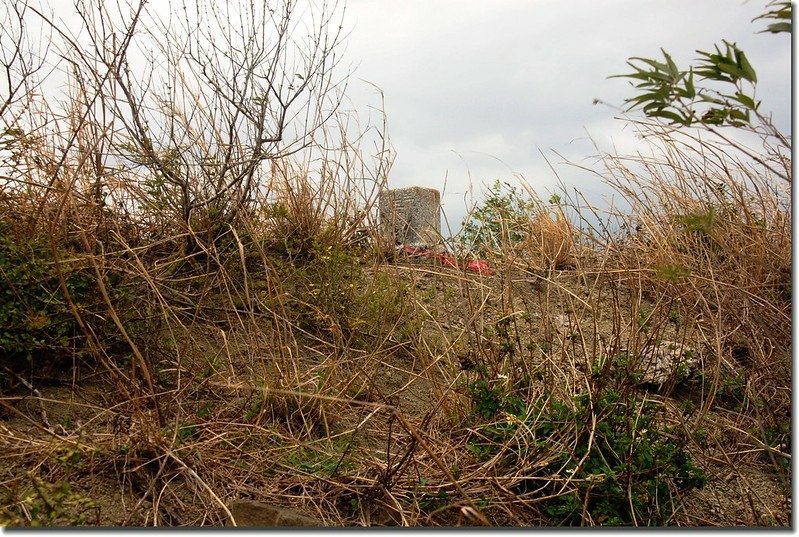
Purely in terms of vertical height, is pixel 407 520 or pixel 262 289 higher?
pixel 262 289

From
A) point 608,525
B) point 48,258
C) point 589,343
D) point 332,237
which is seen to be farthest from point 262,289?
point 608,525

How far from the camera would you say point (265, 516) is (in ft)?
7.71

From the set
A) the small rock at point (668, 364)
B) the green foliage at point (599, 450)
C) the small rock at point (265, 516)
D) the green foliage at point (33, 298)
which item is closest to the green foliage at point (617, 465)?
the green foliage at point (599, 450)

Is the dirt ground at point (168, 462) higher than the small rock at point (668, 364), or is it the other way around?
the small rock at point (668, 364)

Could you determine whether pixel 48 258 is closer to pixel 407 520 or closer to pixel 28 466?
pixel 28 466

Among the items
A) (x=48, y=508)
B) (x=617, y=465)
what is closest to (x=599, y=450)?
(x=617, y=465)

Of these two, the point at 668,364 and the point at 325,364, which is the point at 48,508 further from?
the point at 668,364

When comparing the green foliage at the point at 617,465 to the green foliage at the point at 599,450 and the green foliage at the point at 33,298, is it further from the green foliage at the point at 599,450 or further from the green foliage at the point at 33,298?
the green foliage at the point at 33,298

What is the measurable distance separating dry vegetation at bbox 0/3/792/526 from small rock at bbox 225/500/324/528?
64mm

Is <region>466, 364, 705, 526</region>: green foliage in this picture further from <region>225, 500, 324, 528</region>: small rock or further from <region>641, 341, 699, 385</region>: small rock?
<region>225, 500, 324, 528</region>: small rock

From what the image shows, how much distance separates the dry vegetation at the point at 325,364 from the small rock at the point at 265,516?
6cm

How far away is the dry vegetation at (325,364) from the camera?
8.74ft

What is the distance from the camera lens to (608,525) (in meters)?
2.65

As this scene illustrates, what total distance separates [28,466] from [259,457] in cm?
77
